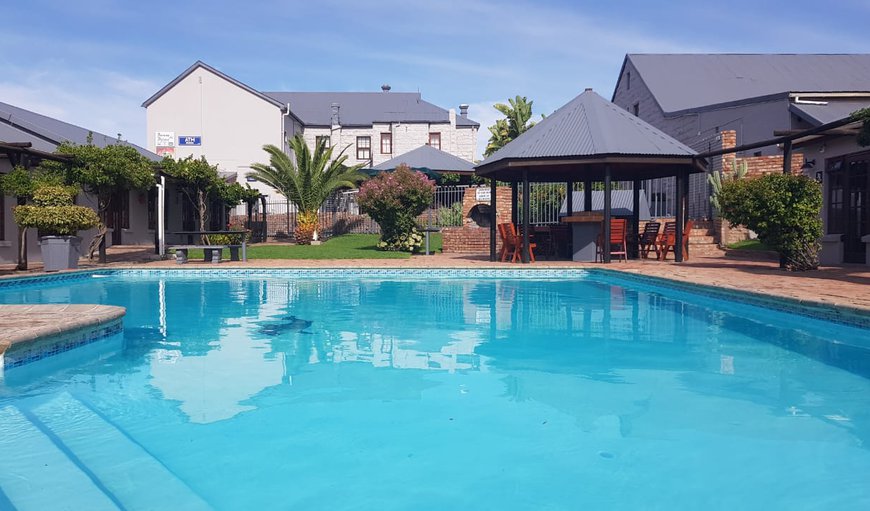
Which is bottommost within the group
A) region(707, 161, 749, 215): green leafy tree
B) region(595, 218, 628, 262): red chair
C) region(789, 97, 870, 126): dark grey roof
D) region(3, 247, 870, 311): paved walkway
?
region(3, 247, 870, 311): paved walkway

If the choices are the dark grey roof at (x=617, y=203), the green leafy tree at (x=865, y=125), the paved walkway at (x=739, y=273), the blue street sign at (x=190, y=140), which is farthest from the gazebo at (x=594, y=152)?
the blue street sign at (x=190, y=140)

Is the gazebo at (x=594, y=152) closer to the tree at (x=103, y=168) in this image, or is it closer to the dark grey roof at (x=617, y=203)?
the dark grey roof at (x=617, y=203)

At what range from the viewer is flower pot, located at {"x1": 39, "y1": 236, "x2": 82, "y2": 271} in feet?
44.6

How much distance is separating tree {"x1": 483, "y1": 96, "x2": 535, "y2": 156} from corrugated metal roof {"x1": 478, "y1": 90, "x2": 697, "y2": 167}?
22.0 m

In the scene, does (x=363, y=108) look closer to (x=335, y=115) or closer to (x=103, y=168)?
(x=335, y=115)

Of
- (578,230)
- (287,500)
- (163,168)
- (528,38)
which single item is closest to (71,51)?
(163,168)

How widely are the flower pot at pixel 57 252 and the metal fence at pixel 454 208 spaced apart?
12531 mm

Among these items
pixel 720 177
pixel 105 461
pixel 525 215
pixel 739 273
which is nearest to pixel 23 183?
pixel 525 215

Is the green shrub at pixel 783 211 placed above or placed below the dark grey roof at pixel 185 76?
below

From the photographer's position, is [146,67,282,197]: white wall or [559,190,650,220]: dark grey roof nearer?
[559,190,650,220]: dark grey roof

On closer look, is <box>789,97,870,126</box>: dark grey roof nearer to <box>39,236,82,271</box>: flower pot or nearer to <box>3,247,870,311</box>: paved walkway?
<box>3,247,870,311</box>: paved walkway

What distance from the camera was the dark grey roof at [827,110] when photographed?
54.5 feet

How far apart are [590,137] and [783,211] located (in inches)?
201

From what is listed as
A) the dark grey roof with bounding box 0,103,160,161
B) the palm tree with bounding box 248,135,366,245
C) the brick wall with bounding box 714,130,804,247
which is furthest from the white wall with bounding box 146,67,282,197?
the brick wall with bounding box 714,130,804,247
